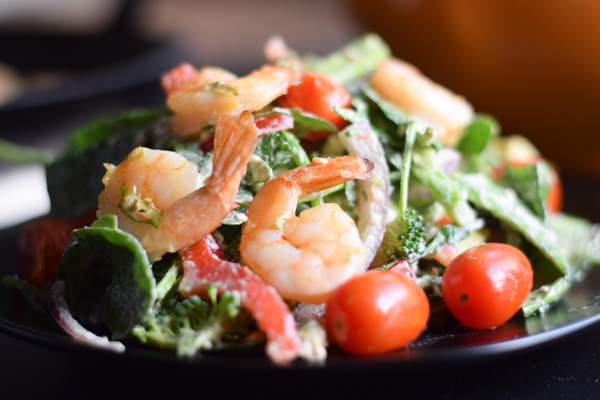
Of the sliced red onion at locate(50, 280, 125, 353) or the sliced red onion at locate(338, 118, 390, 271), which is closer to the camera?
the sliced red onion at locate(50, 280, 125, 353)

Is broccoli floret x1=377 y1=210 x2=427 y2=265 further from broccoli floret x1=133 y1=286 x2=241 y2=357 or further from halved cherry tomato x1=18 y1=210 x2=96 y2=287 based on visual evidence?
halved cherry tomato x1=18 y1=210 x2=96 y2=287

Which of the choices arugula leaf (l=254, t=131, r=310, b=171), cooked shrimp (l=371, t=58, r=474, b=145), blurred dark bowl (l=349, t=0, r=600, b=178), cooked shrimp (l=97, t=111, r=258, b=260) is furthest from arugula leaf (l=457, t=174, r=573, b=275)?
blurred dark bowl (l=349, t=0, r=600, b=178)

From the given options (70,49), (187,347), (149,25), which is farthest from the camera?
(149,25)

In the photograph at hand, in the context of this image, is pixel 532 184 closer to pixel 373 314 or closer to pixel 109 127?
pixel 373 314

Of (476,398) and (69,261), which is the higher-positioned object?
(69,261)

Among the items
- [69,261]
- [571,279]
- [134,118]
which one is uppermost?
[134,118]

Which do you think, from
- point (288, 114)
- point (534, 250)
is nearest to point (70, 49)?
point (288, 114)

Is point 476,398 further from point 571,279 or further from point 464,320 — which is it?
point 571,279
